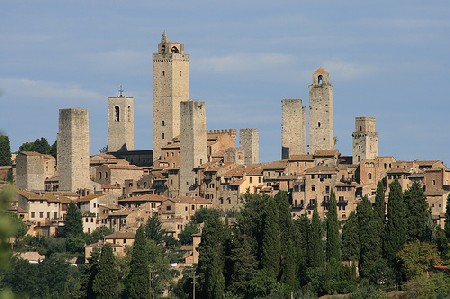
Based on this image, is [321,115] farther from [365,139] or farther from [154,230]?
[154,230]

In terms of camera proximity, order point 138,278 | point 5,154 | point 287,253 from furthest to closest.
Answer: point 5,154 → point 138,278 → point 287,253

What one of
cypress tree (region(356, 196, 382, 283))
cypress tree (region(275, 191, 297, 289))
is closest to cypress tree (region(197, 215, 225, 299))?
cypress tree (region(275, 191, 297, 289))

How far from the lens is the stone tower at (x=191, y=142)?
64875 mm

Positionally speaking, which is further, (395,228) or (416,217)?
(416,217)

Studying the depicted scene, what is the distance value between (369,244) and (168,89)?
36.5 meters

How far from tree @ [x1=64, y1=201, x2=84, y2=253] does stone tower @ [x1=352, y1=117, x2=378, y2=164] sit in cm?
1558


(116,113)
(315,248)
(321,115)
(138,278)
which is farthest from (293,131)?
(138,278)

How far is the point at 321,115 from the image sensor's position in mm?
67062

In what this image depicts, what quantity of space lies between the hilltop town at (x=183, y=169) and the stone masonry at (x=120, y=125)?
64 mm

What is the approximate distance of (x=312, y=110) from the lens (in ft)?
221

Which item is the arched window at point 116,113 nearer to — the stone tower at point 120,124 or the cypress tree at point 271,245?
the stone tower at point 120,124

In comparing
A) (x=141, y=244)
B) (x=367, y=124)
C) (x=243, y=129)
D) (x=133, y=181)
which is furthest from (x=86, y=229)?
(x=141, y=244)

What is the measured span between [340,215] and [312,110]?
1103 centimetres

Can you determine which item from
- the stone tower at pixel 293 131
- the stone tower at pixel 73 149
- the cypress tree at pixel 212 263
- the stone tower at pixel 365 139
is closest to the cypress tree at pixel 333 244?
the cypress tree at pixel 212 263
